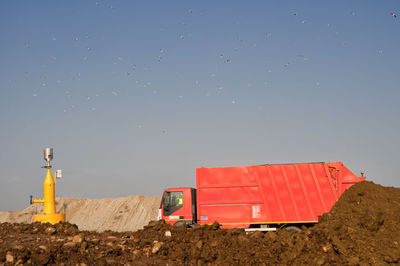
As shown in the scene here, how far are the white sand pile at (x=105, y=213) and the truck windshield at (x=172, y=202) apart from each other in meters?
25.3

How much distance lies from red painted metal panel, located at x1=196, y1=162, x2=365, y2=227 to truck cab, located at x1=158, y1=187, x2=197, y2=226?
0.53 metres

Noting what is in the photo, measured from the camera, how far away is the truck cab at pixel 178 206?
1914cm

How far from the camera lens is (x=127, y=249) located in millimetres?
11289

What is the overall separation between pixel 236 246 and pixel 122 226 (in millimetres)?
34974

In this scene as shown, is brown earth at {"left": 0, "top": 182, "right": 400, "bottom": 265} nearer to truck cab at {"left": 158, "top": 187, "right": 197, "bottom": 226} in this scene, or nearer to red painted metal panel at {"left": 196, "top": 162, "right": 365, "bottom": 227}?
red painted metal panel at {"left": 196, "top": 162, "right": 365, "bottom": 227}

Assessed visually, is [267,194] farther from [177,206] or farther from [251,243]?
[251,243]

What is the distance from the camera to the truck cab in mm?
19138

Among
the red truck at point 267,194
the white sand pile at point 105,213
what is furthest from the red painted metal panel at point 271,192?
the white sand pile at point 105,213

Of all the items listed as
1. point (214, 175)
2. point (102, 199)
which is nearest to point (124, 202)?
point (102, 199)

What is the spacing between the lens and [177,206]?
19328 millimetres

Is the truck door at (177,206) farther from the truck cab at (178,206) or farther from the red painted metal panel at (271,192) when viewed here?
the red painted metal panel at (271,192)

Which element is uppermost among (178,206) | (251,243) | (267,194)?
(267,194)

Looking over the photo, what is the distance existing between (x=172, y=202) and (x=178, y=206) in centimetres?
35

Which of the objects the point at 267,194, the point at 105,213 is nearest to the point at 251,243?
the point at 267,194
